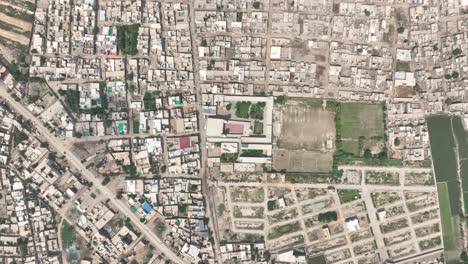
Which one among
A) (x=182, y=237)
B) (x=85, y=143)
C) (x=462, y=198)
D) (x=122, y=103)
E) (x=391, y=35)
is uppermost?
(x=391, y=35)

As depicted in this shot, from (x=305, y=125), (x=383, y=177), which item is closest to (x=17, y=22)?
(x=305, y=125)

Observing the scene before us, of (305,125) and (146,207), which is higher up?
(305,125)

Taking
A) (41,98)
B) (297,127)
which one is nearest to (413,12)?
(297,127)

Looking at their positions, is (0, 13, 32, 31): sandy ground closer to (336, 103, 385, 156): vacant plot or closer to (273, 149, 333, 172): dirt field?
(273, 149, 333, 172): dirt field

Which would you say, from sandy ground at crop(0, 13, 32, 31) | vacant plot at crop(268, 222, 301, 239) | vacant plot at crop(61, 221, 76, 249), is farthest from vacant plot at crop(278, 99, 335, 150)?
sandy ground at crop(0, 13, 32, 31)

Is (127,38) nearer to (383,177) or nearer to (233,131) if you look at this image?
(233,131)

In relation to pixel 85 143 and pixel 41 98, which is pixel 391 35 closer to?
pixel 85 143
